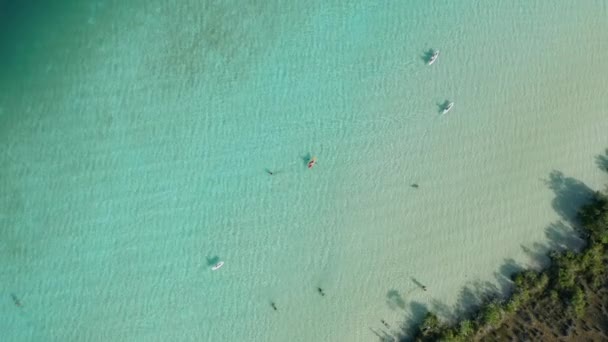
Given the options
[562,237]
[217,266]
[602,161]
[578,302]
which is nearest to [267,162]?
[217,266]

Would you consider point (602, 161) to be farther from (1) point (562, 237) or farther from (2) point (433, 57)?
(2) point (433, 57)

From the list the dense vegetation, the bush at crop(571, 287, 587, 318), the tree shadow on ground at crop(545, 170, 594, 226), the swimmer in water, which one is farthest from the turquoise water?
the bush at crop(571, 287, 587, 318)

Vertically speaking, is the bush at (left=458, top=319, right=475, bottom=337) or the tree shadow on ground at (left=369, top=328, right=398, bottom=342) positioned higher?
the tree shadow on ground at (left=369, top=328, right=398, bottom=342)

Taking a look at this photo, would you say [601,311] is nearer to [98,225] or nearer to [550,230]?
[550,230]

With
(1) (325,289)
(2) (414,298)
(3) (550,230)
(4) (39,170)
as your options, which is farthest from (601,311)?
(4) (39,170)

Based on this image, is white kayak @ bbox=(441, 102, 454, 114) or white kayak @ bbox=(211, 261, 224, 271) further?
white kayak @ bbox=(441, 102, 454, 114)

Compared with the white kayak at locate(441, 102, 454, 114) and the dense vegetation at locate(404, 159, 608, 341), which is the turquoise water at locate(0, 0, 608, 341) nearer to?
the white kayak at locate(441, 102, 454, 114)

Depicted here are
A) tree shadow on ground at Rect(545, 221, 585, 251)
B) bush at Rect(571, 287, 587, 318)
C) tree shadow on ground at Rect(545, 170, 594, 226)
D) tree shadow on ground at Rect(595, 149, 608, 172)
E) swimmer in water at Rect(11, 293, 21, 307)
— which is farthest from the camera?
tree shadow on ground at Rect(595, 149, 608, 172)
